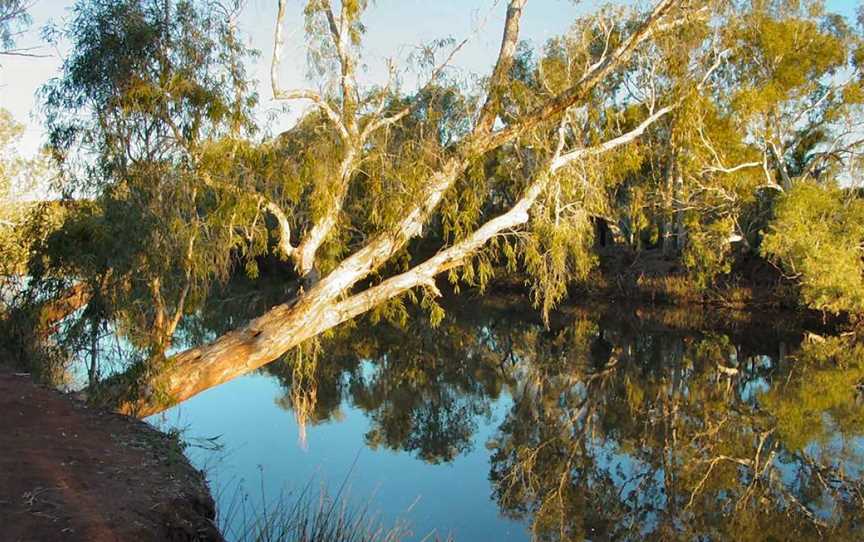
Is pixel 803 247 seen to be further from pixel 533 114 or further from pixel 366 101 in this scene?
pixel 366 101

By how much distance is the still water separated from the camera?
5.35 meters

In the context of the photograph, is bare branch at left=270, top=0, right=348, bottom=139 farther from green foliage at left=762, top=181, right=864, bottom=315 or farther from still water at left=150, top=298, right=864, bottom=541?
green foliage at left=762, top=181, right=864, bottom=315

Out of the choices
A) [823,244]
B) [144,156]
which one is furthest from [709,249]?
[144,156]

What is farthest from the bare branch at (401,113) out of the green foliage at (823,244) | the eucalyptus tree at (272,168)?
the green foliage at (823,244)

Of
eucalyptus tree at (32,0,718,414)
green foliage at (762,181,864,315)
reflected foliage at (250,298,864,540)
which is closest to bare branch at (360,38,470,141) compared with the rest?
eucalyptus tree at (32,0,718,414)

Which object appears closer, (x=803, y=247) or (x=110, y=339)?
(x=110, y=339)

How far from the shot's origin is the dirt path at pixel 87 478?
10.2 feet

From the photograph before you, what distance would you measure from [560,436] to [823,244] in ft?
24.1

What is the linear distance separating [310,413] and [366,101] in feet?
A: 11.2

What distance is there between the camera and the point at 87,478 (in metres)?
3.68

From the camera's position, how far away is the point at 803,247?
12211 millimetres

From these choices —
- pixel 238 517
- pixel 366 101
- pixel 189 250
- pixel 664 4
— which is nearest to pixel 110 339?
pixel 189 250

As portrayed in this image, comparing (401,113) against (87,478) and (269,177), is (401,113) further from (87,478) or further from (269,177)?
(87,478)

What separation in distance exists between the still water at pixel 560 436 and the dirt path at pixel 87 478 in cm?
82
